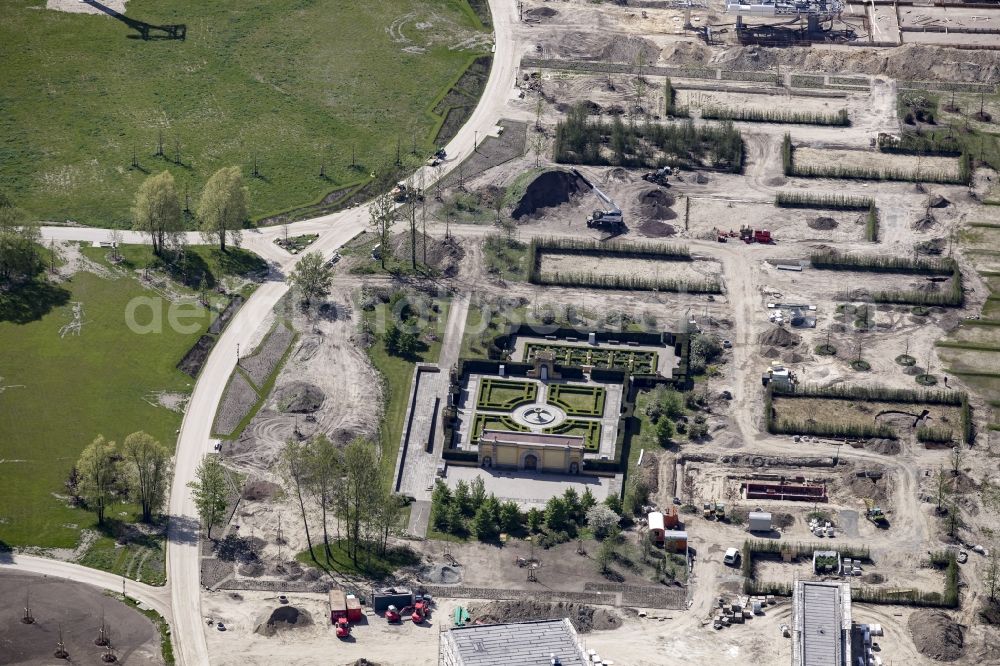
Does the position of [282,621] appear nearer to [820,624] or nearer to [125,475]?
[125,475]

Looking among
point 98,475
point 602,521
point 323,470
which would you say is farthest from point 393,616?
A: point 98,475

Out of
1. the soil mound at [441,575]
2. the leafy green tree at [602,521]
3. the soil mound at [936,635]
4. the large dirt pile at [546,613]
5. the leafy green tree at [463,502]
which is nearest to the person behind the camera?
the soil mound at [936,635]

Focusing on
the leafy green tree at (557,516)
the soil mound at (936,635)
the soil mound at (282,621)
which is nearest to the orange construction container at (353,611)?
the soil mound at (282,621)

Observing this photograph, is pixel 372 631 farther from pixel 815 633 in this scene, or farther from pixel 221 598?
pixel 815 633

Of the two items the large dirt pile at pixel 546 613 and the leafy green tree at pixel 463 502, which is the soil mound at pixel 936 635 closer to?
the large dirt pile at pixel 546 613

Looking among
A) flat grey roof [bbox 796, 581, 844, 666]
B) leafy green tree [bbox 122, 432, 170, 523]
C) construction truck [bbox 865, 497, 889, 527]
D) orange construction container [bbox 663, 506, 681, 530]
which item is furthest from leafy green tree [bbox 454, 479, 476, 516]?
construction truck [bbox 865, 497, 889, 527]

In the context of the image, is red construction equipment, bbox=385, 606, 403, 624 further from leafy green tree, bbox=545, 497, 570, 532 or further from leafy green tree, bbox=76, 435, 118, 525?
leafy green tree, bbox=76, 435, 118, 525
